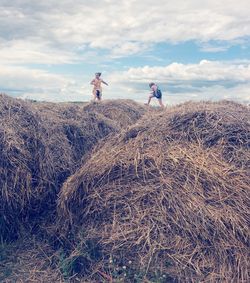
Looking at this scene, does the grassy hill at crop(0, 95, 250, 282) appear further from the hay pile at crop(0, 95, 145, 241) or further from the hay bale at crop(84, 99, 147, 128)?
the hay bale at crop(84, 99, 147, 128)

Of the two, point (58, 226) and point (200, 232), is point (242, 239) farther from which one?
point (58, 226)

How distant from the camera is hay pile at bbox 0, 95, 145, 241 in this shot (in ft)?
17.7

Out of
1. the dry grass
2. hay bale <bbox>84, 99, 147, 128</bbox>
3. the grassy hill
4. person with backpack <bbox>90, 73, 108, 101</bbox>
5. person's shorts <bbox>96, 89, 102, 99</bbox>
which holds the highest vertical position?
person with backpack <bbox>90, 73, 108, 101</bbox>

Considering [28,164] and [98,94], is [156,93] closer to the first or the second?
[98,94]

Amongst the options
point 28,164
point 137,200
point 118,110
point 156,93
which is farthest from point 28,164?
point 156,93

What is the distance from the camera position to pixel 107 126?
8.88 metres

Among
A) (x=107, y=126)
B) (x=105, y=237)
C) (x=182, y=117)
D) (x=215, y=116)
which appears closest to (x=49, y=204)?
(x=105, y=237)

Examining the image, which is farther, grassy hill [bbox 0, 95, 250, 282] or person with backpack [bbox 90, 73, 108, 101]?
person with backpack [bbox 90, 73, 108, 101]

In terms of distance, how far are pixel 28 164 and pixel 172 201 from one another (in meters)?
2.11

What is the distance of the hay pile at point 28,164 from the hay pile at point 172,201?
0.45 meters

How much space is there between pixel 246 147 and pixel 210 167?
0.66m

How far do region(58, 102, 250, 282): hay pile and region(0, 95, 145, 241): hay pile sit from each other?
0.45 m

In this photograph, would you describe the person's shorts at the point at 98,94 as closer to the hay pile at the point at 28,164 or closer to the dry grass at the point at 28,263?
the hay pile at the point at 28,164

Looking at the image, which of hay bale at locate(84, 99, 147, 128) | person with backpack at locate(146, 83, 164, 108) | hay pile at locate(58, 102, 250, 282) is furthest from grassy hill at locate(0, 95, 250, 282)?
person with backpack at locate(146, 83, 164, 108)
